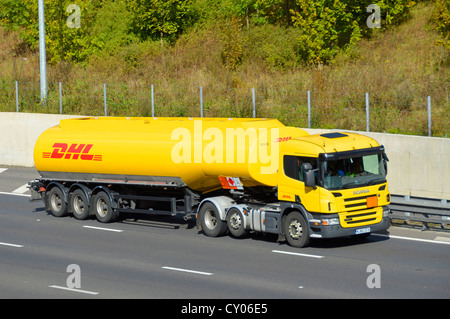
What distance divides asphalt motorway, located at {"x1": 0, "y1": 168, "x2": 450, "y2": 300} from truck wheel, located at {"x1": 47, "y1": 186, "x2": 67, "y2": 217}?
1029mm

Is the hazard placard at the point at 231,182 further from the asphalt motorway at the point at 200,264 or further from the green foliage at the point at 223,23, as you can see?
the green foliage at the point at 223,23

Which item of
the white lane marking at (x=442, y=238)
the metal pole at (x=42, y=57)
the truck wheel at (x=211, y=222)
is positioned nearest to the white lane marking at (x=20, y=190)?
the metal pole at (x=42, y=57)

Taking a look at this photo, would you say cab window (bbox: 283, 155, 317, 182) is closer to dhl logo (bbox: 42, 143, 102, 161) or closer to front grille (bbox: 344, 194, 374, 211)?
front grille (bbox: 344, 194, 374, 211)

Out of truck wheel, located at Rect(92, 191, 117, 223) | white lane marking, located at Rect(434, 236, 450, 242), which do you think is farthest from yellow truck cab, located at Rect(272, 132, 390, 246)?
truck wheel, located at Rect(92, 191, 117, 223)

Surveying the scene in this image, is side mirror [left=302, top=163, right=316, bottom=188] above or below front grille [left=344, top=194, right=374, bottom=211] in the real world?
above

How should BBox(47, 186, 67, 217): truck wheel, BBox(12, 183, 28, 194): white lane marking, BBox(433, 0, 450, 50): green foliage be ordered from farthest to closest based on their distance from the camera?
BBox(433, 0, 450, 50): green foliage, BBox(12, 183, 28, 194): white lane marking, BBox(47, 186, 67, 217): truck wheel

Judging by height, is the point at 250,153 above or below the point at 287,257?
above

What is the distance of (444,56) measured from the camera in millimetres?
33062

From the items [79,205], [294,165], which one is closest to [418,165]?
[294,165]

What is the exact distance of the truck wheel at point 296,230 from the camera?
62.0ft

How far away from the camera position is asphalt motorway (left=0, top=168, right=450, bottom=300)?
50.1ft

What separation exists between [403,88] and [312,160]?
12.3 m
